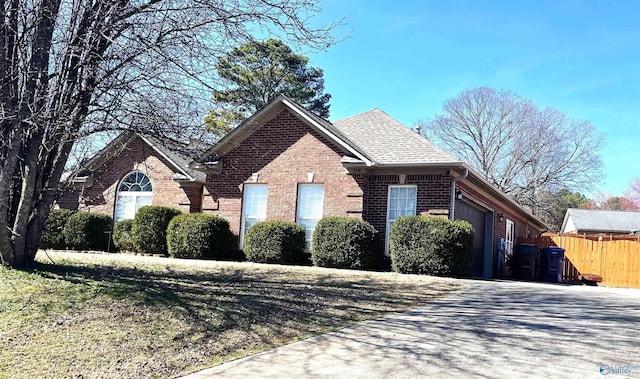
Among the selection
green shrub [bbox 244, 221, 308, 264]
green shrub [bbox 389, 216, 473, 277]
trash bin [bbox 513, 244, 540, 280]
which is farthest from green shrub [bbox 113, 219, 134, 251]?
trash bin [bbox 513, 244, 540, 280]

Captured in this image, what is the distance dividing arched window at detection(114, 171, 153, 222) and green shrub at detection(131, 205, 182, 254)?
1.70 meters

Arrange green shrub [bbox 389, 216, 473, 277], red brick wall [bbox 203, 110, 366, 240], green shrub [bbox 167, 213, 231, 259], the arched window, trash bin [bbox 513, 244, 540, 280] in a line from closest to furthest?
1. green shrub [bbox 389, 216, 473, 277]
2. red brick wall [bbox 203, 110, 366, 240]
3. green shrub [bbox 167, 213, 231, 259]
4. the arched window
5. trash bin [bbox 513, 244, 540, 280]

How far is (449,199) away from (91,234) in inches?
468

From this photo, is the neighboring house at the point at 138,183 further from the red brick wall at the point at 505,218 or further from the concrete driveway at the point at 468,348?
the concrete driveway at the point at 468,348

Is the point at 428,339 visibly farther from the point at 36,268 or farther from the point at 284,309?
the point at 36,268

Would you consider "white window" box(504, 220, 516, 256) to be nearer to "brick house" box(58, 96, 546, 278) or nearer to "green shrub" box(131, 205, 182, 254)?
"brick house" box(58, 96, 546, 278)

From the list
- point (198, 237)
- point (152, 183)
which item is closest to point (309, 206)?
point (198, 237)

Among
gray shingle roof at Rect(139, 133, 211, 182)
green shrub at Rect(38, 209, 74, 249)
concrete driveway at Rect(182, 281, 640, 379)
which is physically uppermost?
gray shingle roof at Rect(139, 133, 211, 182)

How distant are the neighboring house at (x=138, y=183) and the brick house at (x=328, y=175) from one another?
0.95m

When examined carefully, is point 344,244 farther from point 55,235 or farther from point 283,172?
point 55,235

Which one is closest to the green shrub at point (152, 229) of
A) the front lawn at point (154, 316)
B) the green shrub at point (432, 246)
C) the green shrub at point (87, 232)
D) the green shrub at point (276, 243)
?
the green shrub at point (87, 232)

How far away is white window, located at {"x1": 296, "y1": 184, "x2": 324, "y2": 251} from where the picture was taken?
1628 centimetres

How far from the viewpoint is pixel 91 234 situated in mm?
18375

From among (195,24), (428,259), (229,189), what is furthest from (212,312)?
(229,189)
